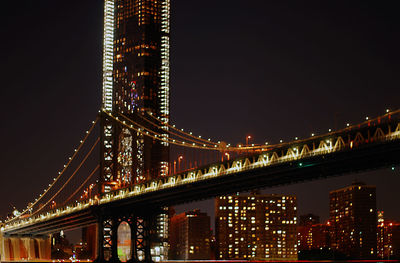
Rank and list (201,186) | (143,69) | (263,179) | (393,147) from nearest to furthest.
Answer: (393,147)
(263,179)
(201,186)
(143,69)

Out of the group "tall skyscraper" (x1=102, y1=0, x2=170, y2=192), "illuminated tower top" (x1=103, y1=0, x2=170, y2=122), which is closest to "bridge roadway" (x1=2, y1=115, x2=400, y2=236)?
"tall skyscraper" (x1=102, y1=0, x2=170, y2=192)

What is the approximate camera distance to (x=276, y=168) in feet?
225

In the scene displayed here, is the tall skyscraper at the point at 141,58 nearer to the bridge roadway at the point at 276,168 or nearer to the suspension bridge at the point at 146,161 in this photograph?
the suspension bridge at the point at 146,161

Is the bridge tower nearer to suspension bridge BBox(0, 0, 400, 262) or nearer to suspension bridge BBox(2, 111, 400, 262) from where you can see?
suspension bridge BBox(0, 0, 400, 262)

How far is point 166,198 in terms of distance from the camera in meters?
89.9

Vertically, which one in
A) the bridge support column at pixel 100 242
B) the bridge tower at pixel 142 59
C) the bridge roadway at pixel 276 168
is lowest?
the bridge support column at pixel 100 242

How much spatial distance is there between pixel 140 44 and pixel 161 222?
4524 cm

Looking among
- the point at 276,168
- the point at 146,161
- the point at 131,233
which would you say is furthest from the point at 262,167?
the point at 146,161

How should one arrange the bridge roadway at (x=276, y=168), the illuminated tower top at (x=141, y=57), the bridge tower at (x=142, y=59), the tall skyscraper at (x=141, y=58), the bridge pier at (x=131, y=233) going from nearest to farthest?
the bridge roadway at (x=276, y=168) < the bridge pier at (x=131, y=233) < the bridge tower at (x=142, y=59) < the tall skyscraper at (x=141, y=58) < the illuminated tower top at (x=141, y=57)

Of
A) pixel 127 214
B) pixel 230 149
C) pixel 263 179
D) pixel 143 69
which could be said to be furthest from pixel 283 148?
pixel 143 69

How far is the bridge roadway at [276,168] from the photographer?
5866 centimetres

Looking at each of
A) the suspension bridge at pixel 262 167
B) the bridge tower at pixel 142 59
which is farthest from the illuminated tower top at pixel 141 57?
the suspension bridge at pixel 262 167

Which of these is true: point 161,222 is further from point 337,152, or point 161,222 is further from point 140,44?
point 337,152

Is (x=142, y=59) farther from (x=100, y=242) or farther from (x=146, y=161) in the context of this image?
(x=100, y=242)
